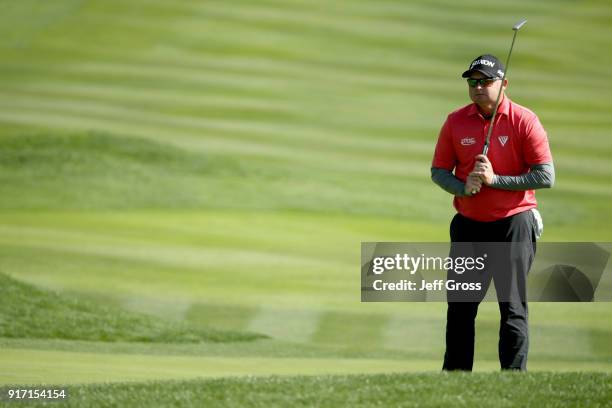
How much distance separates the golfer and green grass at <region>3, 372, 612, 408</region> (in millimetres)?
399

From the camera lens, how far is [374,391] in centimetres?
587

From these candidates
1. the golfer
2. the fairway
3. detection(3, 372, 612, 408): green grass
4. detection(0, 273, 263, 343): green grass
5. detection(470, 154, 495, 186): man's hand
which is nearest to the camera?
detection(3, 372, 612, 408): green grass

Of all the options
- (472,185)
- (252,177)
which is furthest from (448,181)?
(252,177)

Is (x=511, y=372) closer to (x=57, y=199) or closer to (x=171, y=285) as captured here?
(x=171, y=285)

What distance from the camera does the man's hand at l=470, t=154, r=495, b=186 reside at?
6.21 meters

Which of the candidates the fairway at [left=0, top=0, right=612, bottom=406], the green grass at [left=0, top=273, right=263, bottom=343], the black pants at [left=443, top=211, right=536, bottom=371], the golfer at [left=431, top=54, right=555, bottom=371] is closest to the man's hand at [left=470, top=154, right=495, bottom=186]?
the golfer at [left=431, top=54, right=555, bottom=371]

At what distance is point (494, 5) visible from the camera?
47.9 meters

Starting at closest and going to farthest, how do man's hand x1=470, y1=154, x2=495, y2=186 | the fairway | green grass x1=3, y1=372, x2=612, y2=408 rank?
green grass x1=3, y1=372, x2=612, y2=408 → man's hand x1=470, y1=154, x2=495, y2=186 → the fairway

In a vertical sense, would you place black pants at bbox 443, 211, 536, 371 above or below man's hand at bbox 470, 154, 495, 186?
below

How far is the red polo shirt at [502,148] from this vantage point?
20.8 ft

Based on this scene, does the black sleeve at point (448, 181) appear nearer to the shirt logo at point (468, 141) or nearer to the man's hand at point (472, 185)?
the man's hand at point (472, 185)

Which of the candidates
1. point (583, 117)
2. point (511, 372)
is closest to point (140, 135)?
A: point (583, 117)

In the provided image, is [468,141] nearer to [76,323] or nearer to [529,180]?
[529,180]

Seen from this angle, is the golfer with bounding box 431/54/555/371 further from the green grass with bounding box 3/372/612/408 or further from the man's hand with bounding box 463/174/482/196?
the green grass with bounding box 3/372/612/408
